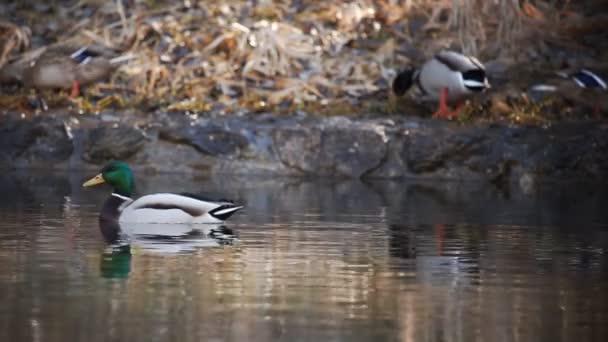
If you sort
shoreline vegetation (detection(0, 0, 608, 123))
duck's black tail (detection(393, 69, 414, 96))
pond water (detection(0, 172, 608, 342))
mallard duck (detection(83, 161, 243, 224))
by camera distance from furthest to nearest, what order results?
1. shoreline vegetation (detection(0, 0, 608, 123))
2. duck's black tail (detection(393, 69, 414, 96))
3. mallard duck (detection(83, 161, 243, 224))
4. pond water (detection(0, 172, 608, 342))

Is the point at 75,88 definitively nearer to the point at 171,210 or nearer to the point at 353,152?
the point at 353,152

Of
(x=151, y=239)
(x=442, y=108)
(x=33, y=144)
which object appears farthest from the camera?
(x=442, y=108)

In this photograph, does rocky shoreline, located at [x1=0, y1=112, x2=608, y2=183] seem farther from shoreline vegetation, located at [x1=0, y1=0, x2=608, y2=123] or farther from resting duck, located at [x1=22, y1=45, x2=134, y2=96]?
resting duck, located at [x1=22, y1=45, x2=134, y2=96]

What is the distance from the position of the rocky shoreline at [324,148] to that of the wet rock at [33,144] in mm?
14

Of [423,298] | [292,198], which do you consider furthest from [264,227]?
[423,298]

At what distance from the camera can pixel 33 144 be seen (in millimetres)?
25000

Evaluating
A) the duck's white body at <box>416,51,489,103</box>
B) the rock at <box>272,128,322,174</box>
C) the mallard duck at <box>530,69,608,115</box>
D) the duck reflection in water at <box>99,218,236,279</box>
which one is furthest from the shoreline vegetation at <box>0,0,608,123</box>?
the duck reflection in water at <box>99,218,236,279</box>

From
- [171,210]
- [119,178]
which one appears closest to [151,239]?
[171,210]

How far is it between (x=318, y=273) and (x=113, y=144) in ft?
39.4

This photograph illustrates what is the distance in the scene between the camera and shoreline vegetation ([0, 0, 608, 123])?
26.2 meters

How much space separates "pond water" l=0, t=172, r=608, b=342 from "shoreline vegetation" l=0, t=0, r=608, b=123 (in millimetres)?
5341

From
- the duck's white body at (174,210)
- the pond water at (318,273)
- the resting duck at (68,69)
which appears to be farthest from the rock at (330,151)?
the duck's white body at (174,210)

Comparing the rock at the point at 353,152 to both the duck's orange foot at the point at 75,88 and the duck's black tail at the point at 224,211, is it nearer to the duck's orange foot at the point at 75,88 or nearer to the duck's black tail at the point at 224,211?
the duck's orange foot at the point at 75,88

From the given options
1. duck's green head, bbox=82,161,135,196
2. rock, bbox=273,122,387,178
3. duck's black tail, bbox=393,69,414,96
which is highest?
duck's black tail, bbox=393,69,414,96
